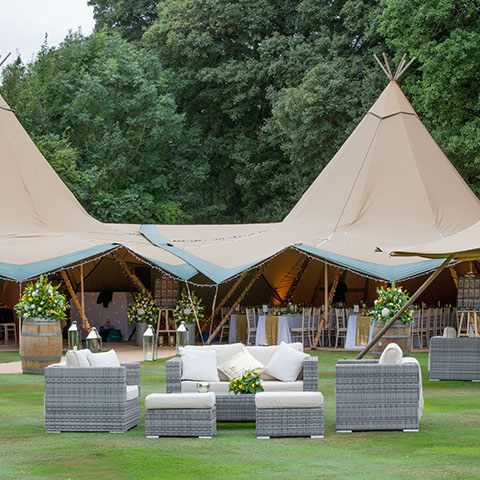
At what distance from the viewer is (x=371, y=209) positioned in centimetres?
2142

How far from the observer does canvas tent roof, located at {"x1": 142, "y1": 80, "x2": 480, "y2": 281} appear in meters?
20.3

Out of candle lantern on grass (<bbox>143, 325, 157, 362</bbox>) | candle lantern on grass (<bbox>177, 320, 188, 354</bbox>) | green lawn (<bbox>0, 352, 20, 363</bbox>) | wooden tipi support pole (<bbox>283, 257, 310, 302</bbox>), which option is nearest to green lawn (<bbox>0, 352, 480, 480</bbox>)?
candle lantern on grass (<bbox>177, 320, 188, 354</bbox>)

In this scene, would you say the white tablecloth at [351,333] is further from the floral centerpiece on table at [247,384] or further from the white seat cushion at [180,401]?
the white seat cushion at [180,401]

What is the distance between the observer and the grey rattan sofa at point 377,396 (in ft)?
33.2

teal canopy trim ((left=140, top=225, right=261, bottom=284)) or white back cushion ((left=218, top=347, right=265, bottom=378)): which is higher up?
teal canopy trim ((left=140, top=225, right=261, bottom=284))

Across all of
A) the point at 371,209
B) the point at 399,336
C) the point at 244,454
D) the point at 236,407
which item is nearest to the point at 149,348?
the point at 399,336

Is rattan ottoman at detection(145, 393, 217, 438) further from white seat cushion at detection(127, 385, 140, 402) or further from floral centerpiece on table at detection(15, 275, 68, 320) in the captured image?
floral centerpiece on table at detection(15, 275, 68, 320)

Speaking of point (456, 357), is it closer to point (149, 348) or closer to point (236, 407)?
point (236, 407)

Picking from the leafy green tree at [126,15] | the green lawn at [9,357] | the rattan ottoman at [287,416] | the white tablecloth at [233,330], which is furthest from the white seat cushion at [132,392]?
the leafy green tree at [126,15]

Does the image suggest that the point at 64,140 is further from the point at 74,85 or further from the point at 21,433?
the point at 21,433

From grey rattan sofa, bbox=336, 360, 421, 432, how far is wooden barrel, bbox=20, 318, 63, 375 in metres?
6.46

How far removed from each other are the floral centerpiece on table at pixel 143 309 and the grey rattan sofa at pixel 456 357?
25.5ft

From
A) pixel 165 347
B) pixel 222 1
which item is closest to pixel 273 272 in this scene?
pixel 165 347

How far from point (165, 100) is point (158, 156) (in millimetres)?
2104
